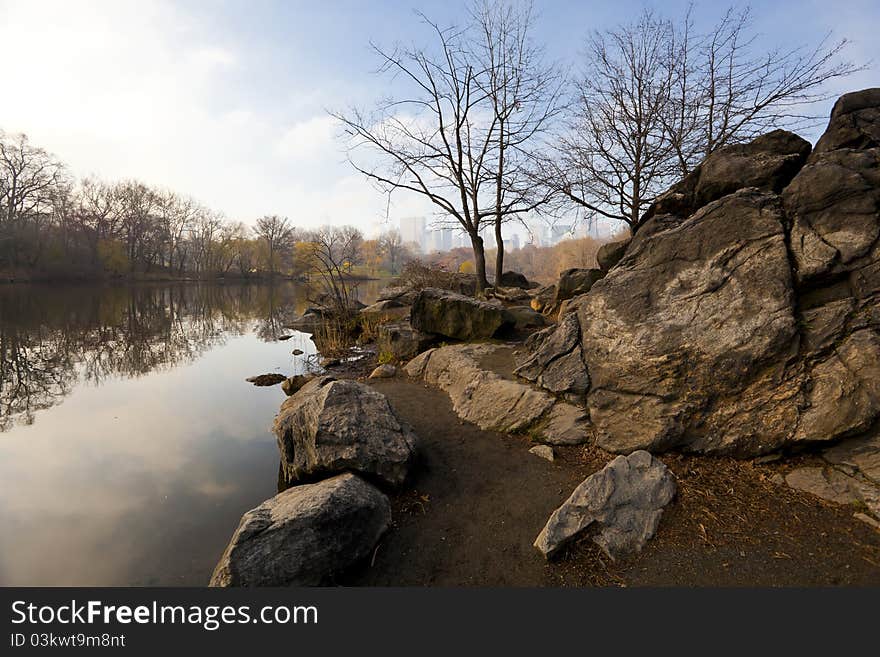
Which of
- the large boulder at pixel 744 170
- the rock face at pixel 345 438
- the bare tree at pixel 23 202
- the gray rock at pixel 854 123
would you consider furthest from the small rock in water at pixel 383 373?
the bare tree at pixel 23 202

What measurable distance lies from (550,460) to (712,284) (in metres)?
2.54

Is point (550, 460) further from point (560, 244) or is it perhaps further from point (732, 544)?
point (560, 244)

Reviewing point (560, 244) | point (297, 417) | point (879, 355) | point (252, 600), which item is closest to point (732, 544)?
point (879, 355)

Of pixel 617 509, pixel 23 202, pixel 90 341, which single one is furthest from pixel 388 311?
pixel 23 202

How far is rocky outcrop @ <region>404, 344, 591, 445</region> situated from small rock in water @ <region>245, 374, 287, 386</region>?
3.84m

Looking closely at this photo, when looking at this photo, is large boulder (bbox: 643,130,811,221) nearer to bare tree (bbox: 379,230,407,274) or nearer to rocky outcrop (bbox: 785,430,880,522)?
rocky outcrop (bbox: 785,430,880,522)

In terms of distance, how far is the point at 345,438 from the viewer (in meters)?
3.84

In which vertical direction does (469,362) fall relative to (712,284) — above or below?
below

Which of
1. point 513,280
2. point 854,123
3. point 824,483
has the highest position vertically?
point 854,123

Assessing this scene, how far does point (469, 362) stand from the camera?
653 cm

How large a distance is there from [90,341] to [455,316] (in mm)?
13218

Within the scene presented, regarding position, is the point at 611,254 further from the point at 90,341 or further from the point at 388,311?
the point at 90,341

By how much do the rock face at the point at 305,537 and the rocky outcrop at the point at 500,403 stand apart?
2.14 meters

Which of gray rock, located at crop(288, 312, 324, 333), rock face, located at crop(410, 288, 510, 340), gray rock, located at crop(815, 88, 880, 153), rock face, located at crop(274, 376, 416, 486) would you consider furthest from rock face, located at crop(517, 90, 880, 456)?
gray rock, located at crop(288, 312, 324, 333)
